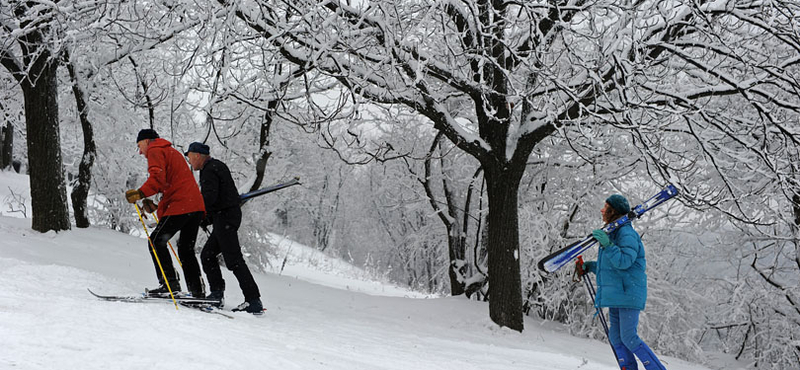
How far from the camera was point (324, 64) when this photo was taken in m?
6.49

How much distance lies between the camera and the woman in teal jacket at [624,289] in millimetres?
4363

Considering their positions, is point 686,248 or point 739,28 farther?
point 686,248

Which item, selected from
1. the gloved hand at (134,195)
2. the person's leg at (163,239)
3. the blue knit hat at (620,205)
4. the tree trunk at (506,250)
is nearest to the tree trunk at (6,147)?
the person's leg at (163,239)

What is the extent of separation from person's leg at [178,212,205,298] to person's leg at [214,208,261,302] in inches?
8.1

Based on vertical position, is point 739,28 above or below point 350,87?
above

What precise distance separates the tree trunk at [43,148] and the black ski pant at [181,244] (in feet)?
14.5

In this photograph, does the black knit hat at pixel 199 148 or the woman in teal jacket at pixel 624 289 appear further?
the black knit hat at pixel 199 148

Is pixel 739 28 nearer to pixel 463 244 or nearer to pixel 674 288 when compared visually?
pixel 674 288

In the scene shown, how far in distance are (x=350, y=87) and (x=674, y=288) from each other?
8.12 metres

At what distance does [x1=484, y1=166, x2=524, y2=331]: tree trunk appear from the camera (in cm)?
758

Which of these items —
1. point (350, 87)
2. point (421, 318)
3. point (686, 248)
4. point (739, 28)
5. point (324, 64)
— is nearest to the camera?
point (350, 87)

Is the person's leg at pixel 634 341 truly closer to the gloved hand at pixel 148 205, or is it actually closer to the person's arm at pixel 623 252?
the person's arm at pixel 623 252

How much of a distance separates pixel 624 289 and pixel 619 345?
0.50 m

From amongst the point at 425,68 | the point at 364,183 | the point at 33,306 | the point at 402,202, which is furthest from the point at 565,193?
the point at 364,183
